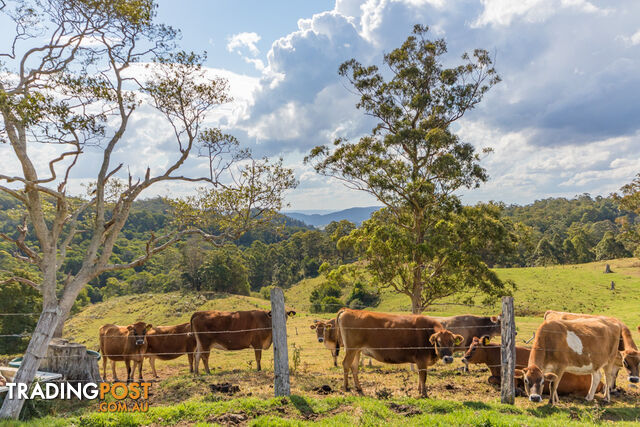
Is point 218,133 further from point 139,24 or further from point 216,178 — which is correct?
point 139,24

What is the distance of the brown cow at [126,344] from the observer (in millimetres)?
11195

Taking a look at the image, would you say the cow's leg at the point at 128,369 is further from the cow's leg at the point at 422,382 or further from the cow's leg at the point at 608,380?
the cow's leg at the point at 608,380

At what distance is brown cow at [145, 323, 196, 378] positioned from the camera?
1227 centimetres

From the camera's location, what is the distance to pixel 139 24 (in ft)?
38.4

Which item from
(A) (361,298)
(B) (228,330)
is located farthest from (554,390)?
(A) (361,298)

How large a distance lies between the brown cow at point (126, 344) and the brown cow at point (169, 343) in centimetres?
61

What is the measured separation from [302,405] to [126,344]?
6.48 m

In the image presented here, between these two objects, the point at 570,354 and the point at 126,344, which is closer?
the point at 570,354

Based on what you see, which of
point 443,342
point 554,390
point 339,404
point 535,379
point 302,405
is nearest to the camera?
point 302,405

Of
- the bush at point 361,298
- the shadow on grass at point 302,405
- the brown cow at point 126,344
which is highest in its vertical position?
the brown cow at point 126,344

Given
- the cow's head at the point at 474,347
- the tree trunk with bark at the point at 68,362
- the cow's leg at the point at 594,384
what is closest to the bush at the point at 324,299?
the cow's head at the point at 474,347

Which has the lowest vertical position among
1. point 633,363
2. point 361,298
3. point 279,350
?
point 361,298

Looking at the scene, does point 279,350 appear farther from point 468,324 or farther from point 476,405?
point 468,324

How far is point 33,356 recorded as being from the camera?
6836mm
